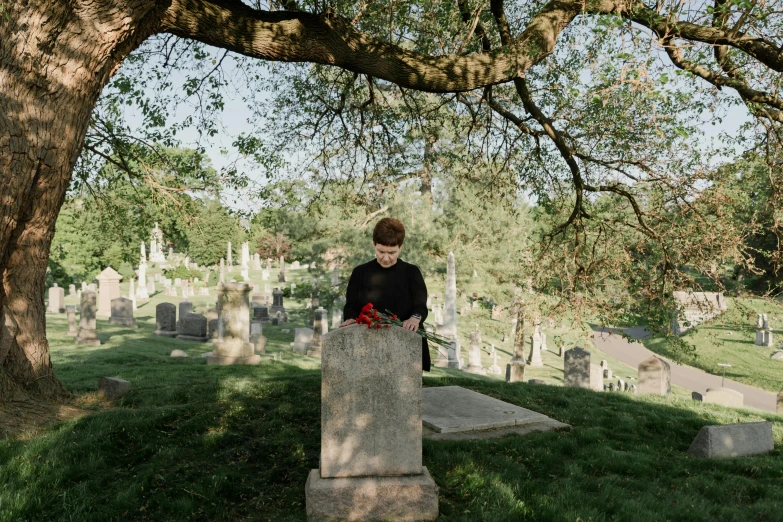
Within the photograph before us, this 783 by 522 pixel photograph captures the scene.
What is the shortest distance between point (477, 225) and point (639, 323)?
17304 mm

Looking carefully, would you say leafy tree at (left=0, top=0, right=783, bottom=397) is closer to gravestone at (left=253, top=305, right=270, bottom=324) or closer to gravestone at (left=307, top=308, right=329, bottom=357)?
gravestone at (left=307, top=308, right=329, bottom=357)

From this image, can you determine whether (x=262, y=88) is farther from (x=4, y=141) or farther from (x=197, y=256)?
(x=197, y=256)

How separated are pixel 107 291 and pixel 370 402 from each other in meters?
25.4

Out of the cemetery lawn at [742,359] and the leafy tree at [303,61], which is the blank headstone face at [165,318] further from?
the cemetery lawn at [742,359]

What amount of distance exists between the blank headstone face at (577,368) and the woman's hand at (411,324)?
1154cm

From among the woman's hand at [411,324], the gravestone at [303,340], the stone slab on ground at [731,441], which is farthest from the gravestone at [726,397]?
the gravestone at [303,340]

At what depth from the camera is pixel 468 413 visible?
732 centimetres

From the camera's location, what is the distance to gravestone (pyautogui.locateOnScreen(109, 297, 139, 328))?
2417cm

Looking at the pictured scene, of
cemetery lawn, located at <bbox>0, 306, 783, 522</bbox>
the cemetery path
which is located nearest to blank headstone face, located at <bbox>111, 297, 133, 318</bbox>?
cemetery lawn, located at <bbox>0, 306, 783, 522</bbox>

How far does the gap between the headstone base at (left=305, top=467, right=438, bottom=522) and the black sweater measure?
54.3 inches

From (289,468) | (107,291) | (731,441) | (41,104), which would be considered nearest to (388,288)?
(289,468)

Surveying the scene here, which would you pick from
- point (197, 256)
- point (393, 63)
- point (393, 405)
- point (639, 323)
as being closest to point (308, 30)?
point (393, 63)

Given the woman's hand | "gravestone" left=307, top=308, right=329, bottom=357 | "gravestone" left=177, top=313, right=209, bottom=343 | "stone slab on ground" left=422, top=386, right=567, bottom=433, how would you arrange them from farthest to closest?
"gravestone" left=177, top=313, right=209, bottom=343 < "gravestone" left=307, top=308, right=329, bottom=357 < "stone slab on ground" left=422, top=386, right=567, bottom=433 < the woman's hand

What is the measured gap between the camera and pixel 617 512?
15.2 ft
